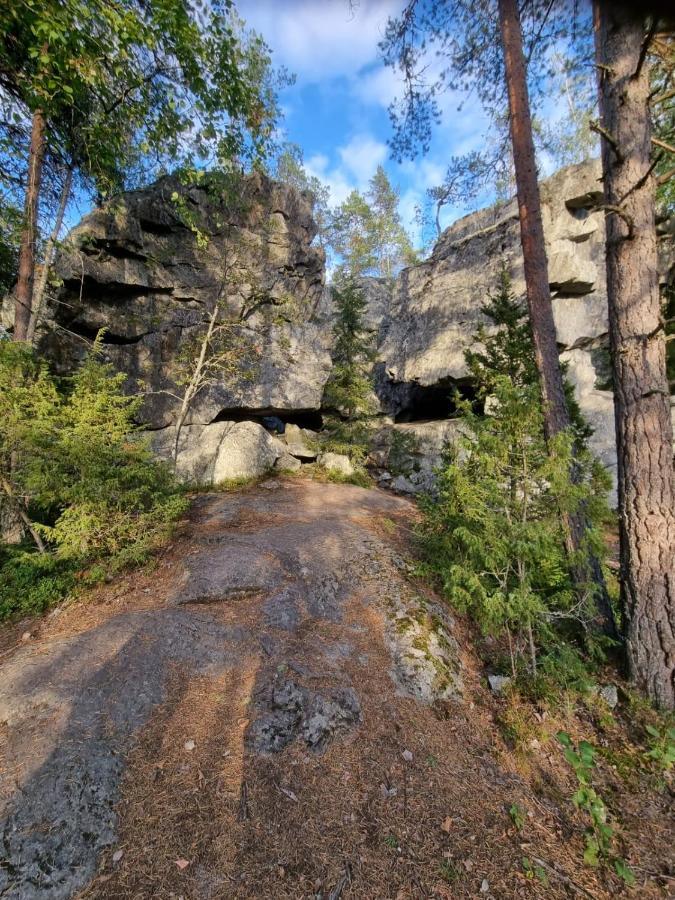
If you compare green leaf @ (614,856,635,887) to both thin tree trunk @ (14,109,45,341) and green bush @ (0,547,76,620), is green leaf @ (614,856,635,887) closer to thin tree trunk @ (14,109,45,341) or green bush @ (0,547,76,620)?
green bush @ (0,547,76,620)

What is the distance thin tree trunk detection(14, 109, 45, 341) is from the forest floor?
5.99 metres

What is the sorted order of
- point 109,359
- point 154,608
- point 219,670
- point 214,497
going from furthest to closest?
point 109,359
point 214,497
point 154,608
point 219,670

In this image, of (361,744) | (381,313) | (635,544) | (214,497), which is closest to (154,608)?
(361,744)

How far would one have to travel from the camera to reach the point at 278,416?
15727 millimetres

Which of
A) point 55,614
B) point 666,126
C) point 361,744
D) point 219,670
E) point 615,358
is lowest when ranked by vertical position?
point 361,744

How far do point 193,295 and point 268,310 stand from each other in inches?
110

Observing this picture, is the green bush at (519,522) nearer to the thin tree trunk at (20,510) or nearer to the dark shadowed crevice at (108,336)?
the thin tree trunk at (20,510)

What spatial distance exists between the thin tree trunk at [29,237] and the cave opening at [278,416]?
6.53 m

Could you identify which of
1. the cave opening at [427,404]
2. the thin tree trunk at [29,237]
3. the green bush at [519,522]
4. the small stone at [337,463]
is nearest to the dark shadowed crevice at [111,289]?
the thin tree trunk at [29,237]

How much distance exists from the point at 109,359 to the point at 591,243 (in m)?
18.7

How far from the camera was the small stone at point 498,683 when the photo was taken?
407 centimetres

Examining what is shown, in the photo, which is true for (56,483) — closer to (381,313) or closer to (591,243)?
(591,243)

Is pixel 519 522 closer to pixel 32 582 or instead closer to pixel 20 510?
pixel 32 582

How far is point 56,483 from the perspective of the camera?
5.22m
